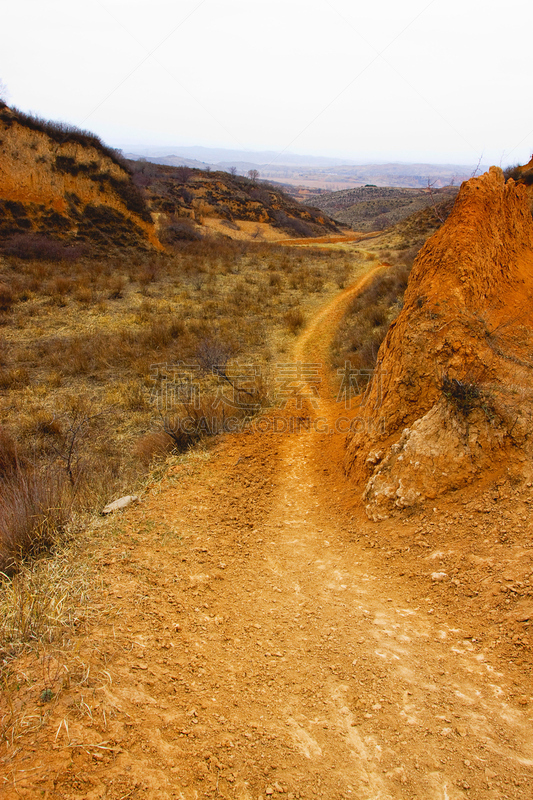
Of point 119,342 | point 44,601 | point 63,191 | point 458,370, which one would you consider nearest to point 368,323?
point 119,342

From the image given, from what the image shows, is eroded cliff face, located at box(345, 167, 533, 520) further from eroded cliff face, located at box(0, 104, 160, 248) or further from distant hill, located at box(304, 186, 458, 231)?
distant hill, located at box(304, 186, 458, 231)

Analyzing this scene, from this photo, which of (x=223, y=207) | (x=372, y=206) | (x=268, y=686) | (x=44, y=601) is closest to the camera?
(x=268, y=686)

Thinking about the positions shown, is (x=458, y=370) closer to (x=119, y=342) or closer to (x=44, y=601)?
(x=44, y=601)

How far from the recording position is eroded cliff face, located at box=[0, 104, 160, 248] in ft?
56.3

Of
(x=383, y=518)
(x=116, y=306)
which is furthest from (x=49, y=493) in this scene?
(x=116, y=306)

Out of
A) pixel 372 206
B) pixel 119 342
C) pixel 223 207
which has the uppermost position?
pixel 372 206

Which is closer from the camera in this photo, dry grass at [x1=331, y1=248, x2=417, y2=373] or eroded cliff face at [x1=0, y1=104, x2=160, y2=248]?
dry grass at [x1=331, y1=248, x2=417, y2=373]

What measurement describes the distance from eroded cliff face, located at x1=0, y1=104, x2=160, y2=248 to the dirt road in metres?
18.1

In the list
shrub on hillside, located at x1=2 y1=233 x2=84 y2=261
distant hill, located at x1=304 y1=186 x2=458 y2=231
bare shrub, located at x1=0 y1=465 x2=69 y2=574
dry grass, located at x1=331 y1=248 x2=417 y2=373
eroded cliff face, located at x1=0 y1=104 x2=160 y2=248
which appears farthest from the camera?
distant hill, located at x1=304 y1=186 x2=458 y2=231

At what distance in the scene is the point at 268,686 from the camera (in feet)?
7.62

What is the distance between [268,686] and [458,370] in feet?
10.3

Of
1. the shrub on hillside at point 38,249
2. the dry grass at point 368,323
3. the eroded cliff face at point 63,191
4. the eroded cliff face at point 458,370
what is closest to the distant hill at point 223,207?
the eroded cliff face at point 63,191

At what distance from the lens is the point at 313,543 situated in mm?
3852

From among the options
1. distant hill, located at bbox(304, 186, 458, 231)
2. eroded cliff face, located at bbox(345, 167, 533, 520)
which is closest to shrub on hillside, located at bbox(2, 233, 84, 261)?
eroded cliff face, located at bbox(345, 167, 533, 520)
